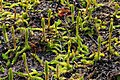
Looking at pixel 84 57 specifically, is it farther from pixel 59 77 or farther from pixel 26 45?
pixel 26 45

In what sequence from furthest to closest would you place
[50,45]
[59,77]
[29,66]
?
1. [50,45]
2. [29,66]
3. [59,77]

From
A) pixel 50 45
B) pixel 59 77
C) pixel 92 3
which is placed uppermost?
pixel 92 3

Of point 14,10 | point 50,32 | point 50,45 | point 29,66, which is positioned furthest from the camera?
point 14,10

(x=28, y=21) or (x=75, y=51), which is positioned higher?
(x=28, y=21)

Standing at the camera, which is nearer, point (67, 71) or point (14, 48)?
point (67, 71)

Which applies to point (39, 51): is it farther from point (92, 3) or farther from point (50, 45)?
point (92, 3)

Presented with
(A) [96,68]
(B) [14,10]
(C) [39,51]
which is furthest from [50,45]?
(B) [14,10]

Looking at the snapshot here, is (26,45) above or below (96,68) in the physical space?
above

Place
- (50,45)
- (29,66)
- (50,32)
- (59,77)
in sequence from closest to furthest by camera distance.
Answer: (59,77), (29,66), (50,45), (50,32)

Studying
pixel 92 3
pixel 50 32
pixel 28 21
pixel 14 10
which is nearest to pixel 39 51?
pixel 50 32
